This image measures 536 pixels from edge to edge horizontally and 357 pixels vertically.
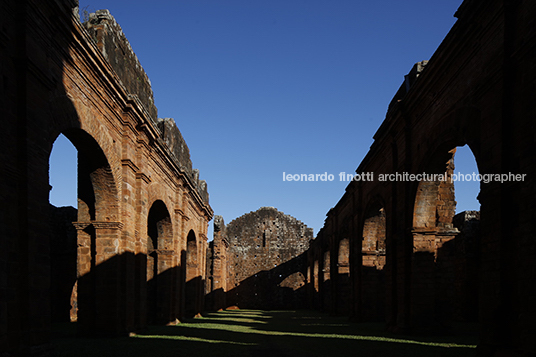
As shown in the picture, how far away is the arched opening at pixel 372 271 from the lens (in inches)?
635

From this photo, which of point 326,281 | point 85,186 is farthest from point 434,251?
point 326,281

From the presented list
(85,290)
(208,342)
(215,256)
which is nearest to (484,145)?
(208,342)

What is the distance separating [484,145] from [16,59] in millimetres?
6928

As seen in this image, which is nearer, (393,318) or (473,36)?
(473,36)

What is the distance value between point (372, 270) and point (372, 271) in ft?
0.14

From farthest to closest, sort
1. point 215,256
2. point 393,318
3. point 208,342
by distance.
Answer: point 215,256, point 393,318, point 208,342

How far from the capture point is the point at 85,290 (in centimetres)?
995


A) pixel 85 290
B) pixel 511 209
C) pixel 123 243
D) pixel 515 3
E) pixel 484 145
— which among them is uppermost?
pixel 515 3

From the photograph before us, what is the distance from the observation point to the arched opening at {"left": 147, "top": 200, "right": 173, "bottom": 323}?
51.0 feet

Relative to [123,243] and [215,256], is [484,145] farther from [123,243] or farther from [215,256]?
[215,256]

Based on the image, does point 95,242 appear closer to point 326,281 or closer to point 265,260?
point 326,281

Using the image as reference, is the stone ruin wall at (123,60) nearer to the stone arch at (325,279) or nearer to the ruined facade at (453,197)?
the ruined facade at (453,197)

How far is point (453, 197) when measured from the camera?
1146 cm

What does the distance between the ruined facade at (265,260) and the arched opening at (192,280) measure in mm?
11854
